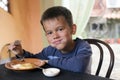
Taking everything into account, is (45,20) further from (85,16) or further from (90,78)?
(85,16)

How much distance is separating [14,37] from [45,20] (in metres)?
1.50

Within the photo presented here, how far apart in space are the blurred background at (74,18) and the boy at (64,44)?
1.05m

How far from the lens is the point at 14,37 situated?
2.53m

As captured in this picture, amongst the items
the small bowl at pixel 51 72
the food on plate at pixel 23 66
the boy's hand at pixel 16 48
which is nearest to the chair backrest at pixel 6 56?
the boy's hand at pixel 16 48

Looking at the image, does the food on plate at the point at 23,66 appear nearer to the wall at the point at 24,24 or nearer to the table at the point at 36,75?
the table at the point at 36,75

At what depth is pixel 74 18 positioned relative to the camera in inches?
89.3

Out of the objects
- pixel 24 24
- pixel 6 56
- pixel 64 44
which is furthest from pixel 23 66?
pixel 24 24

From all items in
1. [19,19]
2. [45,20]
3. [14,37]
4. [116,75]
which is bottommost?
[116,75]

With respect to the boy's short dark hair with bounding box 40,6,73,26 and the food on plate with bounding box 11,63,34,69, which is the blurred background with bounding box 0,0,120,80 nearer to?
the boy's short dark hair with bounding box 40,6,73,26

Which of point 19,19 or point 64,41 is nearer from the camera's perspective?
point 64,41

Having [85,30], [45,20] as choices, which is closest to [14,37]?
[85,30]

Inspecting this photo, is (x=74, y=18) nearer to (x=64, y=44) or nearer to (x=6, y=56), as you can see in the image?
(x=6, y=56)

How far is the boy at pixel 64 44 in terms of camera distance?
37.8 inches

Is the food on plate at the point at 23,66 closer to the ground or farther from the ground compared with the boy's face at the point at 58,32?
closer to the ground
